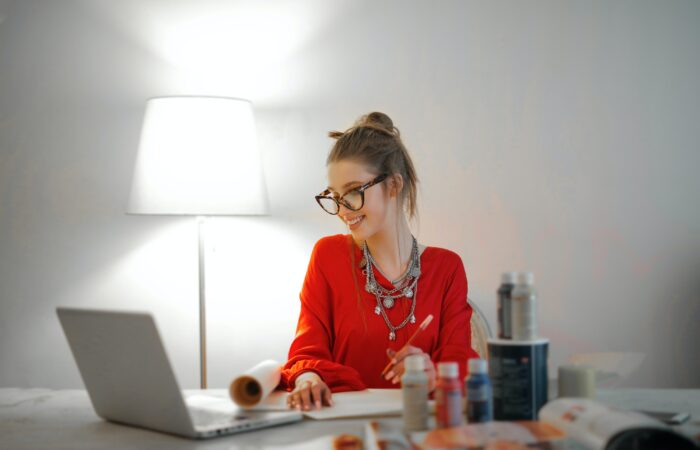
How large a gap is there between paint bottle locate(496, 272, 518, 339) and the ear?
78 cm

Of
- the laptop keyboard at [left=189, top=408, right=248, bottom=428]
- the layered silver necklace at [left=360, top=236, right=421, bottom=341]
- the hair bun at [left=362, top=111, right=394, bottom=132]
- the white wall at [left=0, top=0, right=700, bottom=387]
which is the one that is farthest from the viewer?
the white wall at [left=0, top=0, right=700, bottom=387]

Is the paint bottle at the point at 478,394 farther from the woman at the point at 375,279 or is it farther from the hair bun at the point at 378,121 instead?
the hair bun at the point at 378,121

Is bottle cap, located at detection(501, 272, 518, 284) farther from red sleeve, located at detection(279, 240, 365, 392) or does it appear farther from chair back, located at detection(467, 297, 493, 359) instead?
chair back, located at detection(467, 297, 493, 359)

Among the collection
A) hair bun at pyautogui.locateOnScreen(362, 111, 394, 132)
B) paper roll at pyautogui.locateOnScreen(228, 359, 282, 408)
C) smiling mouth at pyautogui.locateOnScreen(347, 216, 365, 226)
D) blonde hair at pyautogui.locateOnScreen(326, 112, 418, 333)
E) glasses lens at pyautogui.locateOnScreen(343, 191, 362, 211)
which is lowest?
paper roll at pyautogui.locateOnScreen(228, 359, 282, 408)

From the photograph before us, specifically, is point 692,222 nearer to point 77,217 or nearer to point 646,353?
point 646,353

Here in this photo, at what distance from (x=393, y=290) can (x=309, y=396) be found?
59 cm

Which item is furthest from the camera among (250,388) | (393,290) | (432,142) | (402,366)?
(432,142)

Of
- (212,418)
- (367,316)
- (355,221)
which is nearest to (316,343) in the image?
(367,316)

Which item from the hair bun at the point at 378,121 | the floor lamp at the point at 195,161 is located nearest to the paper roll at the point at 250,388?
the hair bun at the point at 378,121

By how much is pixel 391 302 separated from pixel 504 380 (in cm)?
75

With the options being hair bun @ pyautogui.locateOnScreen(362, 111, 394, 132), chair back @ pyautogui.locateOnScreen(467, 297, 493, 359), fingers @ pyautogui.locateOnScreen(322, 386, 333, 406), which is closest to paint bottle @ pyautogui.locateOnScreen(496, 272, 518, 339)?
fingers @ pyautogui.locateOnScreen(322, 386, 333, 406)

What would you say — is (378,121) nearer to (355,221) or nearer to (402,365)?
(355,221)

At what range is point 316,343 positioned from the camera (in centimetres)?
198

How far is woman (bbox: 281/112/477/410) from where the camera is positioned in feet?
6.66
